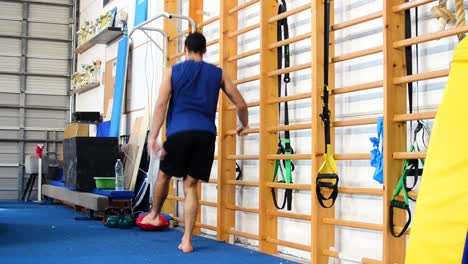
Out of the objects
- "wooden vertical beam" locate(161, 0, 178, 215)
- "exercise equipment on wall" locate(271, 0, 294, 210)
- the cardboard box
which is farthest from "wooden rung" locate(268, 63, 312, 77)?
the cardboard box

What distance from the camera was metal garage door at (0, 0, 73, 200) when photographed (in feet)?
34.7

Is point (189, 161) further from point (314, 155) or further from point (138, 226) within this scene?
point (138, 226)

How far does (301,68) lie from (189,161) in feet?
3.22

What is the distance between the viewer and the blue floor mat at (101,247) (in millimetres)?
3576

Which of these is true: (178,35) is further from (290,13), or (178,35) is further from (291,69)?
(291,69)

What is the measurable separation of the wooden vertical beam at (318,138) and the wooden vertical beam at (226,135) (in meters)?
1.30

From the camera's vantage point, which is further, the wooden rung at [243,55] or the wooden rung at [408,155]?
the wooden rung at [243,55]

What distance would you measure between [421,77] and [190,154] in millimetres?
1668

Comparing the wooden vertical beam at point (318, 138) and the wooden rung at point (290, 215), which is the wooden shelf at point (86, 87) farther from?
the wooden vertical beam at point (318, 138)

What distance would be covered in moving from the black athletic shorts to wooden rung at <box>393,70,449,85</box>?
1.38m

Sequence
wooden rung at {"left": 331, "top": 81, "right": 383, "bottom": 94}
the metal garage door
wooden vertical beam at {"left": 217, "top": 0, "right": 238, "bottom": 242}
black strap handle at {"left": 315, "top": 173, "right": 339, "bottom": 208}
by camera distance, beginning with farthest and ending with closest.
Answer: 1. the metal garage door
2. wooden vertical beam at {"left": 217, "top": 0, "right": 238, "bottom": 242}
3. black strap handle at {"left": 315, "top": 173, "right": 339, "bottom": 208}
4. wooden rung at {"left": 331, "top": 81, "right": 383, "bottom": 94}

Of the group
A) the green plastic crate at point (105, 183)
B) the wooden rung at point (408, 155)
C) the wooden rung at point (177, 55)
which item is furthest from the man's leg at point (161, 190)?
the wooden rung at point (408, 155)

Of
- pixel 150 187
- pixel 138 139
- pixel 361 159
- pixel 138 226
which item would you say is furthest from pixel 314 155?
pixel 138 139

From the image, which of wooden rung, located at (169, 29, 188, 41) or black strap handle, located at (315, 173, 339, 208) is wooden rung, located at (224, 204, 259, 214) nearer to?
black strap handle, located at (315, 173, 339, 208)
